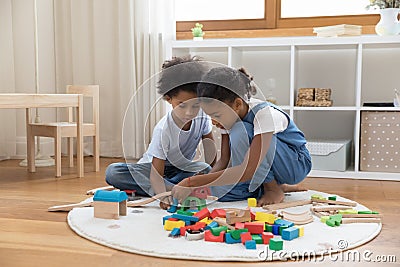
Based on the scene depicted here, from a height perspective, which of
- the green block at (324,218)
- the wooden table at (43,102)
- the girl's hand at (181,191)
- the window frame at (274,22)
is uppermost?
the window frame at (274,22)

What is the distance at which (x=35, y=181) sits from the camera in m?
2.13

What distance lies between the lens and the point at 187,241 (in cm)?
125

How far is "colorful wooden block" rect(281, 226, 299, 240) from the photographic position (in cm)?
125

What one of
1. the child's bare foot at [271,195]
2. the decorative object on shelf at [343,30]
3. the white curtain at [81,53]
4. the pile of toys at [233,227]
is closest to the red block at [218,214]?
the pile of toys at [233,227]

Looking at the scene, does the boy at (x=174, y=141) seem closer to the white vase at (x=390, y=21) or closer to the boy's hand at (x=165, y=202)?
the boy's hand at (x=165, y=202)

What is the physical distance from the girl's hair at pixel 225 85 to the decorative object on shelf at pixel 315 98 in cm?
80

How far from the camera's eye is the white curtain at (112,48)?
2777 mm

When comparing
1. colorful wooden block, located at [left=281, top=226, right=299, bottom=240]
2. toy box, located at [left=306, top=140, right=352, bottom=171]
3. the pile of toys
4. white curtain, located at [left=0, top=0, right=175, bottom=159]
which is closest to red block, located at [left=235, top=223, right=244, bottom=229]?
the pile of toys

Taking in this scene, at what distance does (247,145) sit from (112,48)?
1494 millimetres

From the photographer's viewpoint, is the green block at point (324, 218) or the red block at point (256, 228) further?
the green block at point (324, 218)

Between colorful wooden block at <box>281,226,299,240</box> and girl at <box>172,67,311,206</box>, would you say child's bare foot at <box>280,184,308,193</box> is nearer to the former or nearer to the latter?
girl at <box>172,67,311,206</box>

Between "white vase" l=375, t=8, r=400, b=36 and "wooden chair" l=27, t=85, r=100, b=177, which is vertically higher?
"white vase" l=375, t=8, r=400, b=36

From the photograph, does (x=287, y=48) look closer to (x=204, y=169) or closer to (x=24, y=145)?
(x=204, y=169)

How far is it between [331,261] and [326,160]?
1.23 metres
